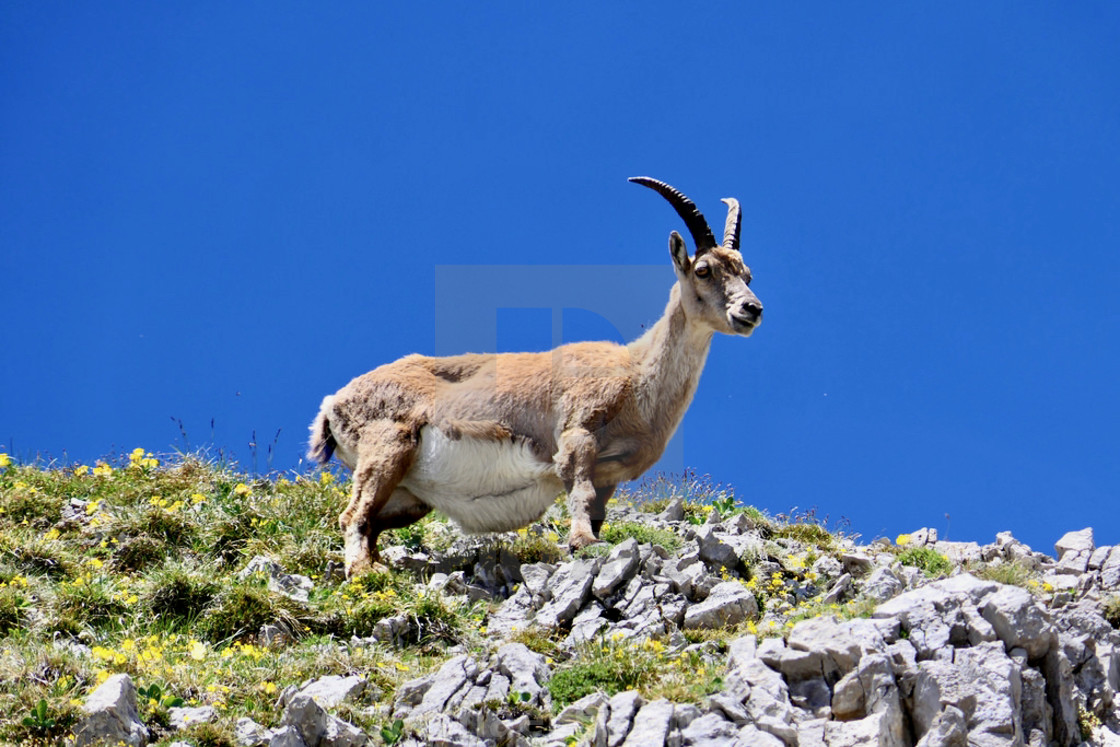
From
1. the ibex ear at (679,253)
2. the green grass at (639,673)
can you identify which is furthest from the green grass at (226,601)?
the ibex ear at (679,253)

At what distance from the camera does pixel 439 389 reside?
12703 millimetres

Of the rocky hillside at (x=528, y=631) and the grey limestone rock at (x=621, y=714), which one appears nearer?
the grey limestone rock at (x=621, y=714)

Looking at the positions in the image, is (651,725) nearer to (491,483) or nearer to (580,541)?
(580,541)

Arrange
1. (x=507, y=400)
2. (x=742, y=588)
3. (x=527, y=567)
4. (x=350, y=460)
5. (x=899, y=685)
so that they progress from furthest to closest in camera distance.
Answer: (x=350, y=460) < (x=507, y=400) < (x=527, y=567) < (x=742, y=588) < (x=899, y=685)

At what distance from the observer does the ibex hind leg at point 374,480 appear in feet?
39.4

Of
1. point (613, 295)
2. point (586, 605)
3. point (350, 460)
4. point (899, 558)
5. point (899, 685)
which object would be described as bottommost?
point (899, 685)

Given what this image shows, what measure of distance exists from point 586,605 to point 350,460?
4.05 m

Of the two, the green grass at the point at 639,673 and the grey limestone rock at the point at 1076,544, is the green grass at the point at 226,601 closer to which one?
the green grass at the point at 639,673

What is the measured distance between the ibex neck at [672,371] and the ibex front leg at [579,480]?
0.72 m

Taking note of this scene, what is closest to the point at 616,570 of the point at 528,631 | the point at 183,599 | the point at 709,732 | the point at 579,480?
the point at 528,631

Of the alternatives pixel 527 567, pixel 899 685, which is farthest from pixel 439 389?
pixel 899 685

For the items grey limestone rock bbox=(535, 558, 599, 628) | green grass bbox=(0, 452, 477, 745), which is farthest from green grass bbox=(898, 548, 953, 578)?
green grass bbox=(0, 452, 477, 745)

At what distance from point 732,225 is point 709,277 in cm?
98

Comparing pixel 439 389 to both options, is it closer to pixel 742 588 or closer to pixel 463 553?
pixel 463 553
